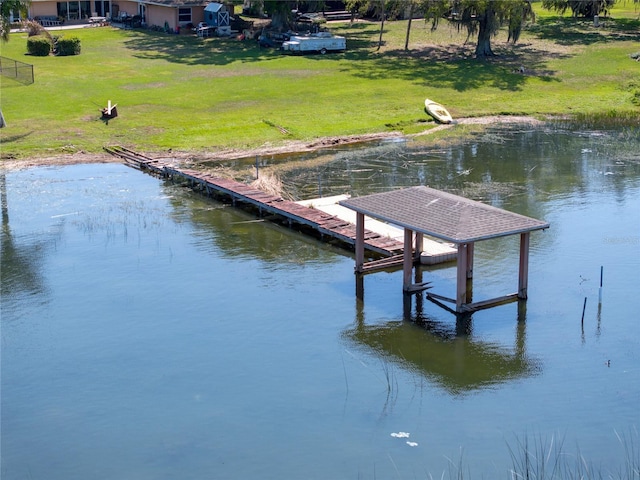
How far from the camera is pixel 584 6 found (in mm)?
87500

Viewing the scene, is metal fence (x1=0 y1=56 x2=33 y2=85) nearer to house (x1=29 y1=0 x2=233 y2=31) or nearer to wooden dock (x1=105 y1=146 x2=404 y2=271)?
wooden dock (x1=105 y1=146 x2=404 y2=271)

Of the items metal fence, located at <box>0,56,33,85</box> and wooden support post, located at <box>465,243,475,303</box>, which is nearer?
wooden support post, located at <box>465,243,475,303</box>

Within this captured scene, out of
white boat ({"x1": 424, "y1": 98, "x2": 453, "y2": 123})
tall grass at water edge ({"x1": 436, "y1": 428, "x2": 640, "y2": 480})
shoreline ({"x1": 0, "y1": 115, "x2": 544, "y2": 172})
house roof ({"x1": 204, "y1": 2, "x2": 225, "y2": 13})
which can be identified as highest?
house roof ({"x1": 204, "y1": 2, "x2": 225, "y2": 13})

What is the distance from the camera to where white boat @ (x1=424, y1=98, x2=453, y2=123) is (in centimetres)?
6019

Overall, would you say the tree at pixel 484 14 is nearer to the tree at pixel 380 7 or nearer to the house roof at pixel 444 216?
the tree at pixel 380 7

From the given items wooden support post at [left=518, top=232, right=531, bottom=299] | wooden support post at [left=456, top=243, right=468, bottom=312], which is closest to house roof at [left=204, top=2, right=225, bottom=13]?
wooden support post at [left=456, top=243, right=468, bottom=312]

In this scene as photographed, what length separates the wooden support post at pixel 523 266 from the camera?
3217 cm

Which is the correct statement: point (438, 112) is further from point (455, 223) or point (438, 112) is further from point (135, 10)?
point (135, 10)

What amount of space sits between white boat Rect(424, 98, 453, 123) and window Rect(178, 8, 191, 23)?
103 ft

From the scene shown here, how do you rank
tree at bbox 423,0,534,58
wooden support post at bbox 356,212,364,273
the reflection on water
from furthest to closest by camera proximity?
1. tree at bbox 423,0,534,58
2. wooden support post at bbox 356,212,364,273
3. the reflection on water

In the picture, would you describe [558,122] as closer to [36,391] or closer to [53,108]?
[53,108]

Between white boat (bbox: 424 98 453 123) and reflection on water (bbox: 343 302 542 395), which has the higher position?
white boat (bbox: 424 98 453 123)

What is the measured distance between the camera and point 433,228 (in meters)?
31.5

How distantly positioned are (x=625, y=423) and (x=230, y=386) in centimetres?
1019
